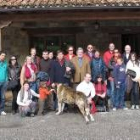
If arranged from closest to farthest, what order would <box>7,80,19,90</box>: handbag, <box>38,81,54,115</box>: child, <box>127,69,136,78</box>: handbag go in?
<box>38,81,54,115</box>: child < <box>7,80,19,90</box>: handbag < <box>127,69,136,78</box>: handbag

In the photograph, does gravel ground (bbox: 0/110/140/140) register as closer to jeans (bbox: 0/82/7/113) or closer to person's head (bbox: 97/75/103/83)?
jeans (bbox: 0/82/7/113)

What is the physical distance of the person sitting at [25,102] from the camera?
10844 mm

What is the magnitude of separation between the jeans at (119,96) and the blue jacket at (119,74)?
0.41 ft

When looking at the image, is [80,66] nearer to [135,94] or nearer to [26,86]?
[26,86]

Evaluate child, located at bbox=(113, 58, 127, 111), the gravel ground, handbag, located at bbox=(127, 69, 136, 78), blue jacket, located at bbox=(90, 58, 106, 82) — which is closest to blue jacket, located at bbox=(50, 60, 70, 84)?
blue jacket, located at bbox=(90, 58, 106, 82)

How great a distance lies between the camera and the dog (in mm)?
10422

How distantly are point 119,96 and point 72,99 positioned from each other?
1.41m

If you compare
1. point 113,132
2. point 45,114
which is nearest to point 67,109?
point 45,114

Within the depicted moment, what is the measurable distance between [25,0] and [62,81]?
2.98 meters

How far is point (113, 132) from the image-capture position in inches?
362

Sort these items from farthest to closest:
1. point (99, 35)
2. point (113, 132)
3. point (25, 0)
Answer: point (99, 35) → point (25, 0) → point (113, 132)

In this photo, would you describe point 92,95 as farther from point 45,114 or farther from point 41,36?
point 41,36

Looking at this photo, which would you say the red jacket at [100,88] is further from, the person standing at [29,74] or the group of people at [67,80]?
the person standing at [29,74]

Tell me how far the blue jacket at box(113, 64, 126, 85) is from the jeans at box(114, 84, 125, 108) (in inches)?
5.0
